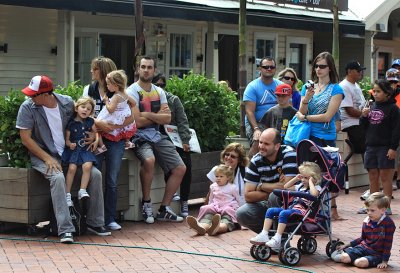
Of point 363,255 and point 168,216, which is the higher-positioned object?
point 168,216

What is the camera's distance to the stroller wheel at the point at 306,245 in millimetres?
9312

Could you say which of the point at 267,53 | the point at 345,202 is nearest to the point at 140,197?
the point at 345,202

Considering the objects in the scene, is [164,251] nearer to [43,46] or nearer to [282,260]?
[282,260]

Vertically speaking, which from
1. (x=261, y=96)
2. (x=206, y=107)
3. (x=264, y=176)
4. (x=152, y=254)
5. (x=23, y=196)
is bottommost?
(x=152, y=254)

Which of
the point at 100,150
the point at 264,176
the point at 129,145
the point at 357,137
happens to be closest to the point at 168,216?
the point at 129,145

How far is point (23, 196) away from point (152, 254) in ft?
5.38

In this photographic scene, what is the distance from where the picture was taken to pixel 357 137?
14195 mm

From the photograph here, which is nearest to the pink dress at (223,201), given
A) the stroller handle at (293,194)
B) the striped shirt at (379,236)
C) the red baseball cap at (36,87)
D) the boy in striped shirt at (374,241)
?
the stroller handle at (293,194)

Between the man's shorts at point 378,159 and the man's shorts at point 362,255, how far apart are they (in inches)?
125

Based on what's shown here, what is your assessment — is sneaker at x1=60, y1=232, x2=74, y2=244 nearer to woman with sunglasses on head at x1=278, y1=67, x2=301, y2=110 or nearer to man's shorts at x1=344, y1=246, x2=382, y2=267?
man's shorts at x1=344, y1=246, x2=382, y2=267

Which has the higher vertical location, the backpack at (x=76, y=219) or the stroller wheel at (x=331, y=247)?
the backpack at (x=76, y=219)

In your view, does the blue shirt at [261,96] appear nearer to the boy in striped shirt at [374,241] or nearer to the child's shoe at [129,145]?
the child's shoe at [129,145]

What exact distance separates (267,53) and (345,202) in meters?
14.3

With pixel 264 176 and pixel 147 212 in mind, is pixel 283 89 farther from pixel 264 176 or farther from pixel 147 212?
pixel 147 212
